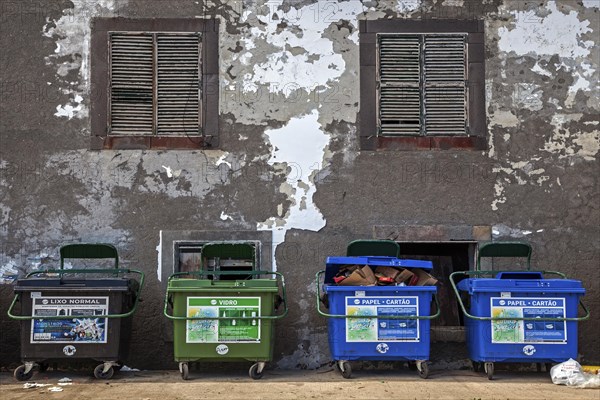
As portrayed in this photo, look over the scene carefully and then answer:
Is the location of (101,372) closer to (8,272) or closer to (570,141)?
(8,272)

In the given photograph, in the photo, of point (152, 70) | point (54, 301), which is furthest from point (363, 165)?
point (54, 301)

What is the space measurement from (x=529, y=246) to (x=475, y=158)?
1.20 metres

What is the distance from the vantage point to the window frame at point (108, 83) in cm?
1075

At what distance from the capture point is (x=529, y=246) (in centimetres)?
1045

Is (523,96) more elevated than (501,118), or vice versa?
(523,96)

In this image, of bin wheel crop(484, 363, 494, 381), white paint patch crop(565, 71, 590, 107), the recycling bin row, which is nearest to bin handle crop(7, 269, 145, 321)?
the recycling bin row

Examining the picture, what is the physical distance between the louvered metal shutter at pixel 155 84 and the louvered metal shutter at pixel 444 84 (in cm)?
267

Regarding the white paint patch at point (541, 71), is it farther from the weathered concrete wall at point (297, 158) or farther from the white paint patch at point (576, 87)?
the white paint patch at point (576, 87)

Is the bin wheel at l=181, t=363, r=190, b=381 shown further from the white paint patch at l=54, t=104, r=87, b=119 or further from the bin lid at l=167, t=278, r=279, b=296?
the white paint patch at l=54, t=104, r=87, b=119

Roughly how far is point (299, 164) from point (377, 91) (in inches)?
49.3

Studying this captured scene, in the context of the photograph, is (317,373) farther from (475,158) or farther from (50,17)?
(50,17)

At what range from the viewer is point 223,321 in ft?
31.1

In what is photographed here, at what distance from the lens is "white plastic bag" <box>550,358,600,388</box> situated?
9.27 meters

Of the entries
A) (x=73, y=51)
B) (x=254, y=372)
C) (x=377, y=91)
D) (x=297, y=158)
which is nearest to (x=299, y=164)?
(x=297, y=158)
